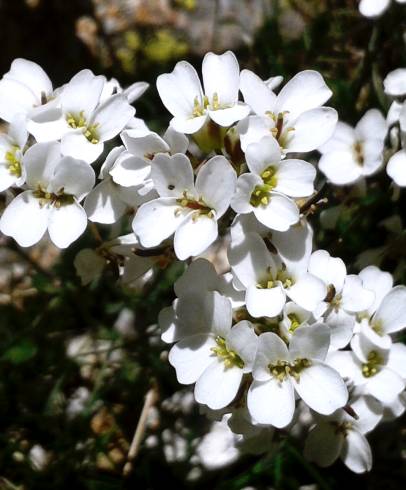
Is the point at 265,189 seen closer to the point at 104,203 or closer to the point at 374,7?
the point at 104,203

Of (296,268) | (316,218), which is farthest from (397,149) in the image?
(296,268)

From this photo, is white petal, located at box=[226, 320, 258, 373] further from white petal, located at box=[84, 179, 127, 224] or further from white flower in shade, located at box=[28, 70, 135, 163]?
white flower in shade, located at box=[28, 70, 135, 163]

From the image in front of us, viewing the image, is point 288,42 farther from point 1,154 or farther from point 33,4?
point 1,154

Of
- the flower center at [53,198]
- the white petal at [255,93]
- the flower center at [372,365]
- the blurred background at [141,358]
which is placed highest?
the white petal at [255,93]

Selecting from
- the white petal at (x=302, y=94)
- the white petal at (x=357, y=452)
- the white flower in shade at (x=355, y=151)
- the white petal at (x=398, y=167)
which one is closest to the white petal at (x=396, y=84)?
the white flower in shade at (x=355, y=151)

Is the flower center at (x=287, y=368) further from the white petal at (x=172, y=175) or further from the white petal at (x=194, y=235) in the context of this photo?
the white petal at (x=172, y=175)

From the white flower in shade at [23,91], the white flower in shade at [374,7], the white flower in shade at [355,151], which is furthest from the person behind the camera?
the white flower in shade at [374,7]
